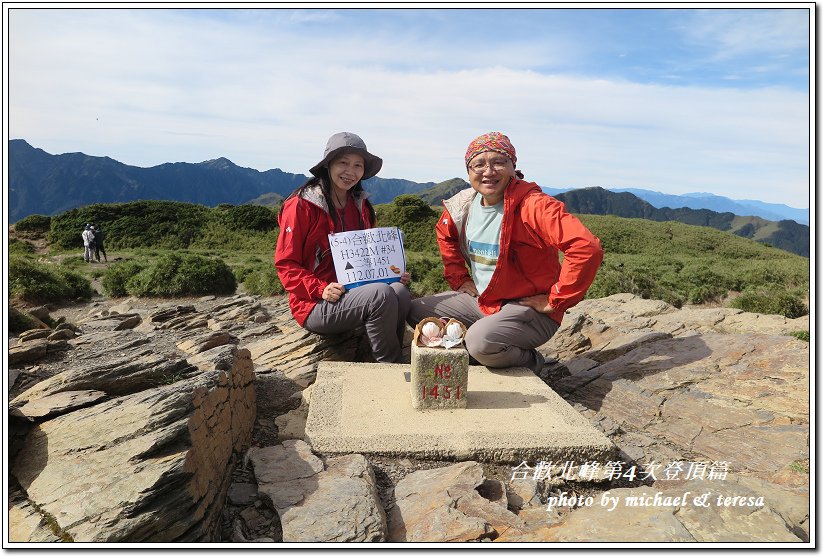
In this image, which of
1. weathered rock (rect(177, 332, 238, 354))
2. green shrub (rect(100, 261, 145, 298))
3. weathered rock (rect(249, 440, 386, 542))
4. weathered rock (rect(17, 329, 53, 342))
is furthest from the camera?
green shrub (rect(100, 261, 145, 298))

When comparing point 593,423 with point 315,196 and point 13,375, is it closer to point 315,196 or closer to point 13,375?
point 315,196

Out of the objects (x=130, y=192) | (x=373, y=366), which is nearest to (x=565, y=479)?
(x=373, y=366)

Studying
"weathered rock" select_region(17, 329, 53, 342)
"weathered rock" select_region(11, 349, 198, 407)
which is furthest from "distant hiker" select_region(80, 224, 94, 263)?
"weathered rock" select_region(11, 349, 198, 407)

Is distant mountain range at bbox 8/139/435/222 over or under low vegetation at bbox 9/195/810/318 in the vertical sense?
over

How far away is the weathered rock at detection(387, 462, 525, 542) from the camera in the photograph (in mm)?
2717

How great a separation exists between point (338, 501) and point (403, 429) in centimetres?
100

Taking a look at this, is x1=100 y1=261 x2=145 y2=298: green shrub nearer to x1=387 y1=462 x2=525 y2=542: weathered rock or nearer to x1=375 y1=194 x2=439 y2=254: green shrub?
x1=387 y1=462 x2=525 y2=542: weathered rock

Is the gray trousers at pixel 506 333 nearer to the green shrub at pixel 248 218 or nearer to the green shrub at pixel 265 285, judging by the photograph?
the green shrub at pixel 265 285

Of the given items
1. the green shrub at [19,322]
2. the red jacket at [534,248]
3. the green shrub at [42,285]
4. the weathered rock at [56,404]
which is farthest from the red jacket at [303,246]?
the green shrub at [42,285]

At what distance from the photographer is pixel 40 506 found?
8.28 ft

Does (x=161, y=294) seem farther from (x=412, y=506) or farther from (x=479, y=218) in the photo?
(x=412, y=506)

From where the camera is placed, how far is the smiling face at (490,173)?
15.1 ft

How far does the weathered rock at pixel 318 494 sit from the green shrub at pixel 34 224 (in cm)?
3982

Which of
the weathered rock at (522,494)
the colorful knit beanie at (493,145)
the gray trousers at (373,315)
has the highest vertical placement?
the colorful knit beanie at (493,145)
